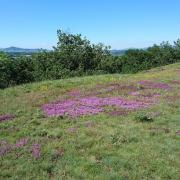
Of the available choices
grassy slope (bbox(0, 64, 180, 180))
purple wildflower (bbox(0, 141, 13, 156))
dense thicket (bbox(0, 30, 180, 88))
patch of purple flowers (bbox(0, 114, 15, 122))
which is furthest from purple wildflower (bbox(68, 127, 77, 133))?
dense thicket (bbox(0, 30, 180, 88))

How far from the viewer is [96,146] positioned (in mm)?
14352

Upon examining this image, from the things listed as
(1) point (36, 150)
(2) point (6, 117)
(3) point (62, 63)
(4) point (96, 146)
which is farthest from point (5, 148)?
(3) point (62, 63)

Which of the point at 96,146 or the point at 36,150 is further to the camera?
the point at 96,146

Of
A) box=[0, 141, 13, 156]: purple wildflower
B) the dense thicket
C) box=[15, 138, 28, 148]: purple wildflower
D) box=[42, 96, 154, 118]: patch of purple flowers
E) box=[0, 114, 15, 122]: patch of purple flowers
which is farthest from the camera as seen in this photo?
the dense thicket

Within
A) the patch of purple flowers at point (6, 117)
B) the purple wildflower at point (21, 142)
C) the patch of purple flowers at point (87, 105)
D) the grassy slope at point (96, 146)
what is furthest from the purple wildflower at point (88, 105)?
the purple wildflower at point (21, 142)

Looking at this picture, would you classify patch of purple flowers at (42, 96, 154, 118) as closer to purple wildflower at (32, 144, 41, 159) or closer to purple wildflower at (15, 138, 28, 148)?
purple wildflower at (15, 138, 28, 148)

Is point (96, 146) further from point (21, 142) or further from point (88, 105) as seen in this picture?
point (88, 105)

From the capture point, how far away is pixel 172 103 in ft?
74.8

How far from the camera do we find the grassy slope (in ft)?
39.4

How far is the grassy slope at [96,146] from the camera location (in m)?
12.0

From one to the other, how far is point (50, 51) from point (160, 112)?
51.5 metres

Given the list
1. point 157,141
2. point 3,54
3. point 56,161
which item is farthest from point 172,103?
point 3,54

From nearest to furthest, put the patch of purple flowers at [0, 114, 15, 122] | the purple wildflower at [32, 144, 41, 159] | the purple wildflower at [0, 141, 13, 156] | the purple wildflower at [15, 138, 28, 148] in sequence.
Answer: the purple wildflower at [32, 144, 41, 159], the purple wildflower at [0, 141, 13, 156], the purple wildflower at [15, 138, 28, 148], the patch of purple flowers at [0, 114, 15, 122]

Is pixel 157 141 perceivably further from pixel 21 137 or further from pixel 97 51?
pixel 97 51
